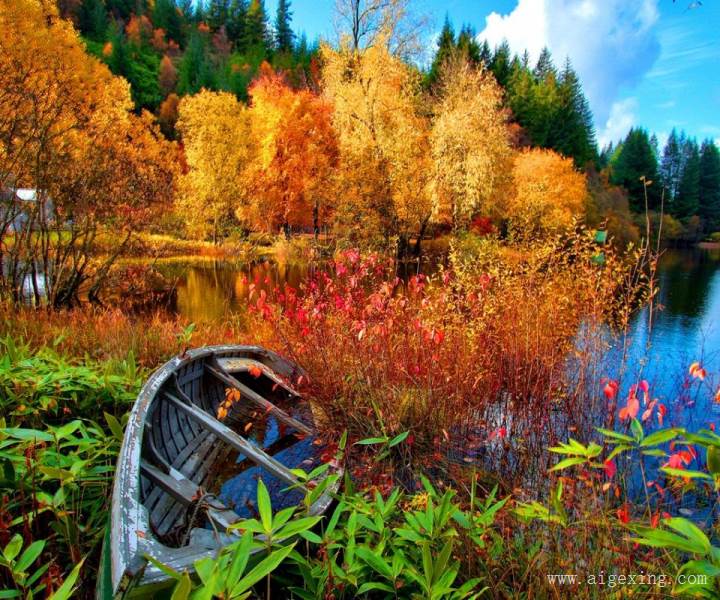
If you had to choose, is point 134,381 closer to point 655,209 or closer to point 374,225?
point 374,225

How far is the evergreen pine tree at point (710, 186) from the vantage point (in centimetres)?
5027

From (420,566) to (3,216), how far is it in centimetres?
884

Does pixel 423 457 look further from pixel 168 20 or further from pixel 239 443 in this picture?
pixel 168 20

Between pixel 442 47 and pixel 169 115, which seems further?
pixel 442 47

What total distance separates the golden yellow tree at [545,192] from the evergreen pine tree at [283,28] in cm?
5710

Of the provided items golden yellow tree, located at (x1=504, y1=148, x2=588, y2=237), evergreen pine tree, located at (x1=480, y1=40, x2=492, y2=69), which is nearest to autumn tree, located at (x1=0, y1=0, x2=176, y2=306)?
golden yellow tree, located at (x1=504, y1=148, x2=588, y2=237)

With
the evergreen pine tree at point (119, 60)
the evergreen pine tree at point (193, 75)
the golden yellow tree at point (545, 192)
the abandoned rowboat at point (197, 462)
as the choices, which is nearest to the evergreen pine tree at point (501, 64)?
the golden yellow tree at point (545, 192)

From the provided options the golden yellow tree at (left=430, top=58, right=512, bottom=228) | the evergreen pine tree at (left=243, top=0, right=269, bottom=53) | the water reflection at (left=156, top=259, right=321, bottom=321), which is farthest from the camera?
the evergreen pine tree at (left=243, top=0, right=269, bottom=53)

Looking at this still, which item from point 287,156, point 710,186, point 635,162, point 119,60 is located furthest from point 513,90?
point 119,60

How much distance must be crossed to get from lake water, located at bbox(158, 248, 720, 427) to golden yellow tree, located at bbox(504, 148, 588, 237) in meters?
5.86

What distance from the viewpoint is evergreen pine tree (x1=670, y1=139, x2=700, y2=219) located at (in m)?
50.0

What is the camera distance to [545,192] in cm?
2302

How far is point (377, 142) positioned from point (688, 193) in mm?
49474

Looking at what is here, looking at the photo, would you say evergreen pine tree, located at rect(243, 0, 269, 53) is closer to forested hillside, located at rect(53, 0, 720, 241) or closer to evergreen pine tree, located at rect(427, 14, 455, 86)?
forested hillside, located at rect(53, 0, 720, 241)
